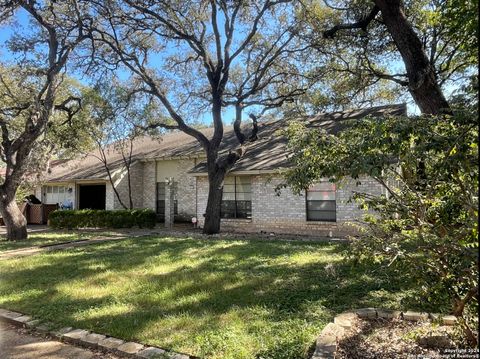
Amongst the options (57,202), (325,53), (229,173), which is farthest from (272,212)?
(57,202)

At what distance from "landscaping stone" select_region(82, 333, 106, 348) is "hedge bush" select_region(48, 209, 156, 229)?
46.2 ft

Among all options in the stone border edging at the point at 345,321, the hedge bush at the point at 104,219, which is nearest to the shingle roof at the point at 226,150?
the hedge bush at the point at 104,219

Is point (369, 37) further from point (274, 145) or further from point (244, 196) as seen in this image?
point (244, 196)

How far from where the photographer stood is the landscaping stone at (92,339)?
4281mm

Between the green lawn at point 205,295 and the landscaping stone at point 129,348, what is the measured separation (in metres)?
0.11

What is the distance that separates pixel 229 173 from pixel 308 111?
267 inches

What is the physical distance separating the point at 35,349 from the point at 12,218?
11.3 metres

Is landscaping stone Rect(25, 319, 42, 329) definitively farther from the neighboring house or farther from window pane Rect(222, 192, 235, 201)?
window pane Rect(222, 192, 235, 201)

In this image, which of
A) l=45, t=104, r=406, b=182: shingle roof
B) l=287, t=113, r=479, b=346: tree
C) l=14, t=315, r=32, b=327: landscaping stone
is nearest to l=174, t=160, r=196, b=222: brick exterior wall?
l=45, t=104, r=406, b=182: shingle roof

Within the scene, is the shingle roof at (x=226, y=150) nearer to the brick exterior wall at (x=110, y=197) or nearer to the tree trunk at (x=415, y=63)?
the brick exterior wall at (x=110, y=197)

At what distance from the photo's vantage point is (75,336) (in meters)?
4.47

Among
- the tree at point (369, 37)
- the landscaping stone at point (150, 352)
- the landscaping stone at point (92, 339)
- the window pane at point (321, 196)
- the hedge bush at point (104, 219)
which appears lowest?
the landscaping stone at point (92, 339)

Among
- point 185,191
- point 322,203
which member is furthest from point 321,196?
point 185,191

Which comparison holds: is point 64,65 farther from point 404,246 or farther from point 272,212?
point 404,246
